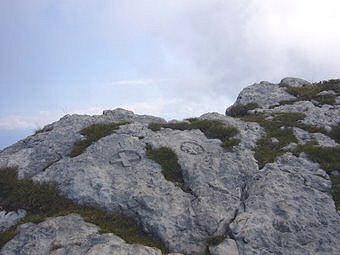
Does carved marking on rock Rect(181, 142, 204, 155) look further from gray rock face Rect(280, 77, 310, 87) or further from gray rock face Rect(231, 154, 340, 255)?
gray rock face Rect(280, 77, 310, 87)

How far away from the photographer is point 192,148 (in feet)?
71.7

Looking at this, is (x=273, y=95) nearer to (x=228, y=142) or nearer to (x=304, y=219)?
(x=228, y=142)

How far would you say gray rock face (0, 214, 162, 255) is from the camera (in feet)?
48.1

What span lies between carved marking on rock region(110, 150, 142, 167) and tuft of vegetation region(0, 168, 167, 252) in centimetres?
306

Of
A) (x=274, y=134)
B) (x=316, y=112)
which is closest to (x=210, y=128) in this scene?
(x=274, y=134)

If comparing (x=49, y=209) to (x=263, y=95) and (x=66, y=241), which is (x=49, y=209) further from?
(x=263, y=95)

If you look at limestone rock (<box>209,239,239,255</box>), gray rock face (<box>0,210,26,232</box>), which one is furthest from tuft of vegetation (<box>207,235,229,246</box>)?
gray rock face (<box>0,210,26,232</box>)

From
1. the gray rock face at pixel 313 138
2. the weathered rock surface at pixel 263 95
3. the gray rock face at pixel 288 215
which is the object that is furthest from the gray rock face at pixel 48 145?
the gray rock face at pixel 288 215

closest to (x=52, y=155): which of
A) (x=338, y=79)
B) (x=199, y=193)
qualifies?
(x=199, y=193)

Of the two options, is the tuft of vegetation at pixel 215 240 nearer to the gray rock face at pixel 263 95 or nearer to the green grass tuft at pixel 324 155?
the green grass tuft at pixel 324 155

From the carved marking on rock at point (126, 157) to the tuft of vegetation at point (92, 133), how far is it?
1.92 m

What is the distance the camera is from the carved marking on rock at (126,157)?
20.8m

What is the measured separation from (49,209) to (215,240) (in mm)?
6806

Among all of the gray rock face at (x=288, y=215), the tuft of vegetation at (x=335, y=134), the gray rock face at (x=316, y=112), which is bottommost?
the gray rock face at (x=288, y=215)
